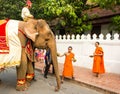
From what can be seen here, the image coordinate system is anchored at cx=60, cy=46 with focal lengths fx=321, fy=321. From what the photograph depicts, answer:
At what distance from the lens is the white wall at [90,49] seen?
14.0 m

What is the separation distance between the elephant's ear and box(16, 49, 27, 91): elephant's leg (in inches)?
23.8

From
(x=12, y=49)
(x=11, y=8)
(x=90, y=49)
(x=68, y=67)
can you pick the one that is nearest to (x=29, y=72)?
(x=12, y=49)

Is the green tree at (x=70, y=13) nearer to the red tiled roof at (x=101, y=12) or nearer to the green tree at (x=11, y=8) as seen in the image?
the red tiled roof at (x=101, y=12)

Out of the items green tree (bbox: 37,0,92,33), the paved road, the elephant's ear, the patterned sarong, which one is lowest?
the paved road

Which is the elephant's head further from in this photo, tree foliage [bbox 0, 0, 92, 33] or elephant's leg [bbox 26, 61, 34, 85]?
tree foliage [bbox 0, 0, 92, 33]

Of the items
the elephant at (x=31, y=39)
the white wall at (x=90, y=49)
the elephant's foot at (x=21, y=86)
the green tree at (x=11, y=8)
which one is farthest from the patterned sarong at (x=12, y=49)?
the green tree at (x=11, y=8)

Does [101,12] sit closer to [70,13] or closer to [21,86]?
[70,13]

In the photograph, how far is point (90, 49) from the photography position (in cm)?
1593

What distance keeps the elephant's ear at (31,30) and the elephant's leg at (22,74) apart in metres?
0.60

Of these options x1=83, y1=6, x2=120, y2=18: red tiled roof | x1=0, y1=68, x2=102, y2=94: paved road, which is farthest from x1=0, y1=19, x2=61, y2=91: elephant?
x1=83, y1=6, x2=120, y2=18: red tiled roof

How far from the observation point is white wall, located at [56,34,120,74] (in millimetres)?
14013

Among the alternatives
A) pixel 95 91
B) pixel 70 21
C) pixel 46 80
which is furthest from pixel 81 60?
pixel 95 91

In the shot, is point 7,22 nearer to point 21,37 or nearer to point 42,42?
point 21,37

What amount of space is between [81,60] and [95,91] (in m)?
6.38
